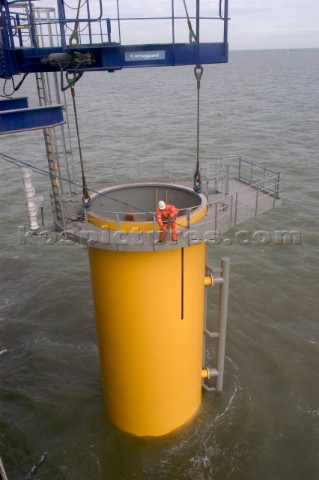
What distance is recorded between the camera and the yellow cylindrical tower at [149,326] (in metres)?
8.07

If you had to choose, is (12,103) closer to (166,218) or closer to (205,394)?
(166,218)

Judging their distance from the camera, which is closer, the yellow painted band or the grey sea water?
the yellow painted band

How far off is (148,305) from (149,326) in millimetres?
499

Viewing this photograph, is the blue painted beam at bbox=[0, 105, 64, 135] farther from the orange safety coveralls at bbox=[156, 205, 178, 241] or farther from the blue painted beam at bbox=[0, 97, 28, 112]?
the orange safety coveralls at bbox=[156, 205, 178, 241]

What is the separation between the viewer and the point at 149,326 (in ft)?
28.2

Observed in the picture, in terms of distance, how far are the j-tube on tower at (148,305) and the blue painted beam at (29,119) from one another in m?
1.85

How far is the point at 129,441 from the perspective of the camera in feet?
34.4

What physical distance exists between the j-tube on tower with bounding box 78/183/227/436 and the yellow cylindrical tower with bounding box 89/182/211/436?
0.06 ft

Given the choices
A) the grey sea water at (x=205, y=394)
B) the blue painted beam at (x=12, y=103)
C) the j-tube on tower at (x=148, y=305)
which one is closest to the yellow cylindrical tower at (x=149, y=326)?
the j-tube on tower at (x=148, y=305)

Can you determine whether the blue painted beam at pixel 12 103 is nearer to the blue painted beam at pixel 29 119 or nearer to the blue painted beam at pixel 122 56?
the blue painted beam at pixel 122 56

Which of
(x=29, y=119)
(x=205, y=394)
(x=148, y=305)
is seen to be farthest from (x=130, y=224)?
(x=205, y=394)

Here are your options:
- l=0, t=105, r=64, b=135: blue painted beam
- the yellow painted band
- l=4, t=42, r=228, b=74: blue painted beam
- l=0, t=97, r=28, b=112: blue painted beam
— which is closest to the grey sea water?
the yellow painted band

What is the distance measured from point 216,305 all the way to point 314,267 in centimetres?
461

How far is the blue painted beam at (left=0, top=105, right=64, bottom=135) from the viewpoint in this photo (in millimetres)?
7594
